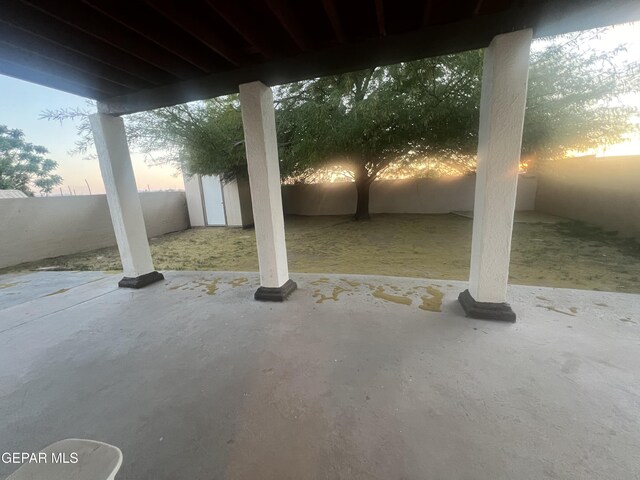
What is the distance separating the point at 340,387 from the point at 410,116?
5.59m

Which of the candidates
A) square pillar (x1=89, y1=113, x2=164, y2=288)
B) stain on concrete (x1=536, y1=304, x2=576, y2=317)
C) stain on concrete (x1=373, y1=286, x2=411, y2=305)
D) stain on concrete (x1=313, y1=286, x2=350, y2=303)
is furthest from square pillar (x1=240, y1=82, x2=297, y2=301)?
stain on concrete (x1=536, y1=304, x2=576, y2=317)

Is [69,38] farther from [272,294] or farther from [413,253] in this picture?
[413,253]

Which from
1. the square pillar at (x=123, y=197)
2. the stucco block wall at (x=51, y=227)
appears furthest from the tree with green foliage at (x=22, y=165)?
the square pillar at (x=123, y=197)

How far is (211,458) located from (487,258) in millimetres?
2441

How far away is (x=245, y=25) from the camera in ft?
6.40

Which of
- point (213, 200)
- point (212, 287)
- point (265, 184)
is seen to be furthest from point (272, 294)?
point (213, 200)

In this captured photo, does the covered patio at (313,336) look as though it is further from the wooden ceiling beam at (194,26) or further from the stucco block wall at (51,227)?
the stucco block wall at (51,227)

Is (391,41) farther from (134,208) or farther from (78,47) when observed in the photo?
(134,208)

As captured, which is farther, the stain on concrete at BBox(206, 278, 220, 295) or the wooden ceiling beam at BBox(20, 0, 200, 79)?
the stain on concrete at BBox(206, 278, 220, 295)

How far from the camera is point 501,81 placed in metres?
2.03

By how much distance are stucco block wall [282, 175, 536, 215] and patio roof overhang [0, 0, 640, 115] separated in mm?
9460

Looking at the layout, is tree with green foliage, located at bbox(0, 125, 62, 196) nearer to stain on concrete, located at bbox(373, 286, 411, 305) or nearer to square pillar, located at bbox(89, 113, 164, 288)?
square pillar, located at bbox(89, 113, 164, 288)

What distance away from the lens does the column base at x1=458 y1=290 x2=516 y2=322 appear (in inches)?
89.9

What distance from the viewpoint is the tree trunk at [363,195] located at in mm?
9461
